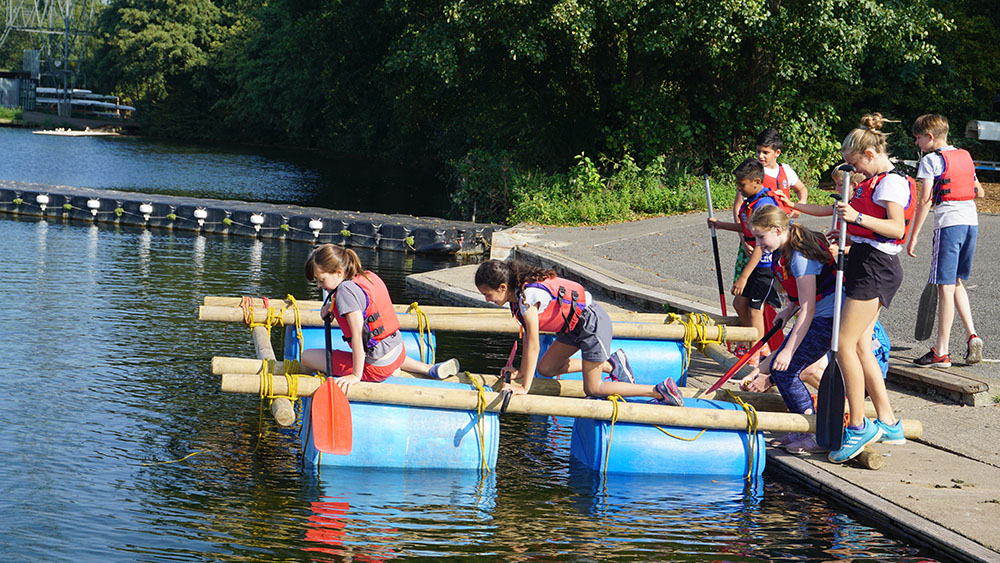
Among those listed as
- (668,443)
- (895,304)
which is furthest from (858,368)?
(895,304)

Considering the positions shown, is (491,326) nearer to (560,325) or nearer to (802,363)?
(560,325)

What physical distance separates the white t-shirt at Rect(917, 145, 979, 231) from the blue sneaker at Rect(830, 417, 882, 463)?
286 cm

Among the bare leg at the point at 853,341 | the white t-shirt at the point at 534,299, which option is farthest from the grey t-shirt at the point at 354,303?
the bare leg at the point at 853,341

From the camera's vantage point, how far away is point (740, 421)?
23.8ft

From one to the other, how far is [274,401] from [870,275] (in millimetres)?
4064

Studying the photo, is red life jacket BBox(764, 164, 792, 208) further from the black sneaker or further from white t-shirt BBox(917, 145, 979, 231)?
the black sneaker

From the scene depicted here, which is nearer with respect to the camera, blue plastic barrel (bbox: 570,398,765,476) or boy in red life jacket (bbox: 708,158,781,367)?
blue plastic barrel (bbox: 570,398,765,476)

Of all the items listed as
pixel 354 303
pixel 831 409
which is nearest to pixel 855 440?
pixel 831 409

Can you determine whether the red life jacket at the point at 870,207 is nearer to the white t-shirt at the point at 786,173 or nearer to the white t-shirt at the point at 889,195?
the white t-shirt at the point at 889,195

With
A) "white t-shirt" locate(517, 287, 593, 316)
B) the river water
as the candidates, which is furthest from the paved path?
"white t-shirt" locate(517, 287, 593, 316)

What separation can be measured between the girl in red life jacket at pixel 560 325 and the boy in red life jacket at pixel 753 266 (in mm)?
1477

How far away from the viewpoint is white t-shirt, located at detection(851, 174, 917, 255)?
689cm

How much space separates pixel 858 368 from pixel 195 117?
7177 centimetres

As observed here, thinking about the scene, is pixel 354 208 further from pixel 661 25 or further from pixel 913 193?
pixel 913 193
